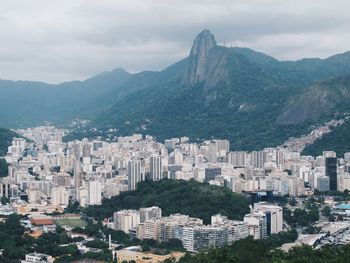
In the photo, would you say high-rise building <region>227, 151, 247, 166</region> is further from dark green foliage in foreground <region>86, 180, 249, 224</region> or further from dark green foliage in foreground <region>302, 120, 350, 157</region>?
dark green foliage in foreground <region>86, 180, 249, 224</region>

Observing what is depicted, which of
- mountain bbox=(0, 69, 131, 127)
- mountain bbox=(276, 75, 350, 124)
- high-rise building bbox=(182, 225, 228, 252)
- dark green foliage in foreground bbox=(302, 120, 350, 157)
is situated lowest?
high-rise building bbox=(182, 225, 228, 252)

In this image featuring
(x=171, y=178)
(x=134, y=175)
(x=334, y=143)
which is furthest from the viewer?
(x=334, y=143)

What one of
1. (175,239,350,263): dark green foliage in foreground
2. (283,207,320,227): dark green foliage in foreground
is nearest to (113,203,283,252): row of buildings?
(283,207,320,227): dark green foliage in foreground

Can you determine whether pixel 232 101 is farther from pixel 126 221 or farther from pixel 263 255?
pixel 263 255

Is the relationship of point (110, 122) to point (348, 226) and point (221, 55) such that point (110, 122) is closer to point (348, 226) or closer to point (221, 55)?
point (221, 55)

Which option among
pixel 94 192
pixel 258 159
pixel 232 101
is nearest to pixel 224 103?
pixel 232 101

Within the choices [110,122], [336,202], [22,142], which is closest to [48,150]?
[22,142]
